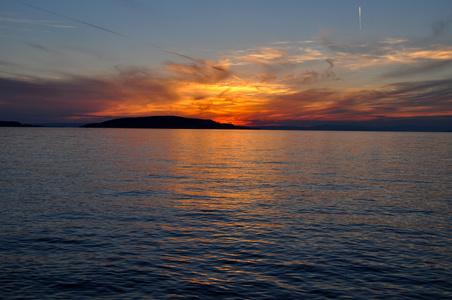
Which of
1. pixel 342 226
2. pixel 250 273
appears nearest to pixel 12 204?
pixel 250 273

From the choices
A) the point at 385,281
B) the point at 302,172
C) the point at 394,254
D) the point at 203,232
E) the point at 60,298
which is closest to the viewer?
the point at 60,298

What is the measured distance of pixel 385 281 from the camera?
13125mm

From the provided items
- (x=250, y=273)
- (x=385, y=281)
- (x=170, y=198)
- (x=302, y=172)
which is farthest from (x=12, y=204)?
(x=302, y=172)

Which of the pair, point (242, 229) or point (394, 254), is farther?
point (242, 229)

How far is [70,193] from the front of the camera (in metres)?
29.1

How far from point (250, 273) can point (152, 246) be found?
5.57 meters

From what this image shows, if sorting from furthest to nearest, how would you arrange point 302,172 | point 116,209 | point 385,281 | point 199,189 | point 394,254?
point 302,172
point 199,189
point 116,209
point 394,254
point 385,281

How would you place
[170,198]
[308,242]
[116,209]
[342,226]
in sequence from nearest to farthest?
[308,242] < [342,226] < [116,209] < [170,198]

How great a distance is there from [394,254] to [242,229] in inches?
314

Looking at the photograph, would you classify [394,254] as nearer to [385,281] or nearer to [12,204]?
[385,281]

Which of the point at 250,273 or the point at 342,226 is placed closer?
the point at 250,273

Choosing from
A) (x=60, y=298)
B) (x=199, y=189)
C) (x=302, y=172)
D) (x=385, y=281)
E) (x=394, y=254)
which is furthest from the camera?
(x=302, y=172)

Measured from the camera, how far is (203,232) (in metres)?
18.9

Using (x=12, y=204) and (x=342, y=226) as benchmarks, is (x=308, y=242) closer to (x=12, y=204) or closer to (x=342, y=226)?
(x=342, y=226)
